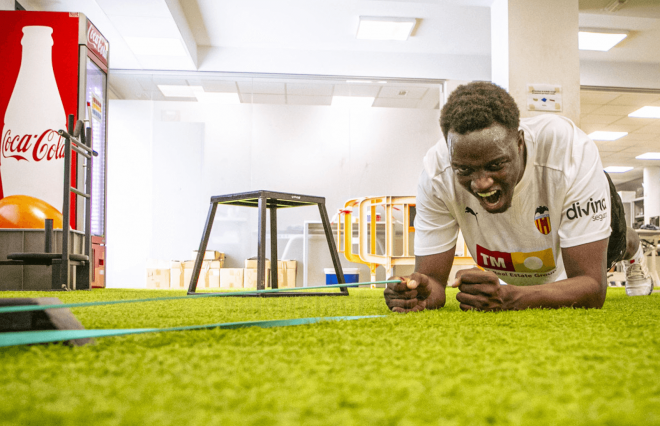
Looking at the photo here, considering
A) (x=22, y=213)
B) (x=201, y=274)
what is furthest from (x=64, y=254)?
(x=201, y=274)

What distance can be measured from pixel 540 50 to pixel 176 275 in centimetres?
438

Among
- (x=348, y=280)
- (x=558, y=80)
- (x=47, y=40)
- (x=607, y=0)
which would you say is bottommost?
(x=348, y=280)

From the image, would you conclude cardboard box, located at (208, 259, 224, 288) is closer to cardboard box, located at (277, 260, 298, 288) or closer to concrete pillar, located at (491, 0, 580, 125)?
cardboard box, located at (277, 260, 298, 288)

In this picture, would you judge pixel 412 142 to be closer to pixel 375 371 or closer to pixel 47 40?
pixel 47 40

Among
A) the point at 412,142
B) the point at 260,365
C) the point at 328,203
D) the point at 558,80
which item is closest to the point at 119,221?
the point at 328,203

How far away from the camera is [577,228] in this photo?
1156mm

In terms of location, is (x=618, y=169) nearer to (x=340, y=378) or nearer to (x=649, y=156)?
(x=649, y=156)

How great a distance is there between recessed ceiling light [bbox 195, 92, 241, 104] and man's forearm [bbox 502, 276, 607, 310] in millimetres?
5742

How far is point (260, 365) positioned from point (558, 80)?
12.5ft

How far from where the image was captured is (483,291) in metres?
1.09

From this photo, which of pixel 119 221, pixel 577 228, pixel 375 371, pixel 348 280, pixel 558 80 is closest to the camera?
pixel 375 371

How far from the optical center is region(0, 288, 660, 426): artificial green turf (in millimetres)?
313

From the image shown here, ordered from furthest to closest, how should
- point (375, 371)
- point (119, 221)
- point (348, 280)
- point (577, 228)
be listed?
point (119, 221) < point (348, 280) < point (577, 228) < point (375, 371)

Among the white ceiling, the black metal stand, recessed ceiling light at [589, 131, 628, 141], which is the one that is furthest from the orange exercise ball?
recessed ceiling light at [589, 131, 628, 141]
